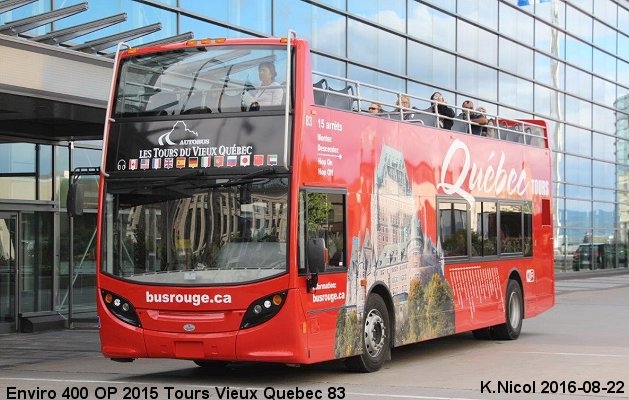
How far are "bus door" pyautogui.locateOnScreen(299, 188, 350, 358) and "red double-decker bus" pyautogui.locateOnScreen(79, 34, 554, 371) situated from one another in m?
0.02

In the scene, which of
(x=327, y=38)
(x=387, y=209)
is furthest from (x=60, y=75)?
(x=327, y=38)

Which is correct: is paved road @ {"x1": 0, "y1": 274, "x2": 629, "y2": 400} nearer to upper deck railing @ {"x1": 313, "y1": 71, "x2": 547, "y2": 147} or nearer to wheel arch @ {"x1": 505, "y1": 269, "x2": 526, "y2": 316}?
wheel arch @ {"x1": 505, "y1": 269, "x2": 526, "y2": 316}

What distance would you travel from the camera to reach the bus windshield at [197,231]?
11570mm

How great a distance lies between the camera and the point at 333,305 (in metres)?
12.2

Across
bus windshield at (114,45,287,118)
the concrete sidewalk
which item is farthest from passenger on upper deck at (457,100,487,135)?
the concrete sidewalk

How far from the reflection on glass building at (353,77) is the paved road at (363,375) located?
87.0 inches

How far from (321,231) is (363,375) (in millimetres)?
1860

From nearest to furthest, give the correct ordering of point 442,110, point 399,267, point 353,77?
point 399,267, point 442,110, point 353,77

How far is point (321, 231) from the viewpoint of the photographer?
12.1 m

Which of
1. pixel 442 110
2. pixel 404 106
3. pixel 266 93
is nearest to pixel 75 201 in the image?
pixel 266 93

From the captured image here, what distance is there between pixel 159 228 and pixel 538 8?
30.3 metres

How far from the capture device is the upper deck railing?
12.7 m

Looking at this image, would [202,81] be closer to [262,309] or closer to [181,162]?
[181,162]

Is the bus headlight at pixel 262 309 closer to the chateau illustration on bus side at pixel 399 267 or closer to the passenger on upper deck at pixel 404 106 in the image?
the chateau illustration on bus side at pixel 399 267
